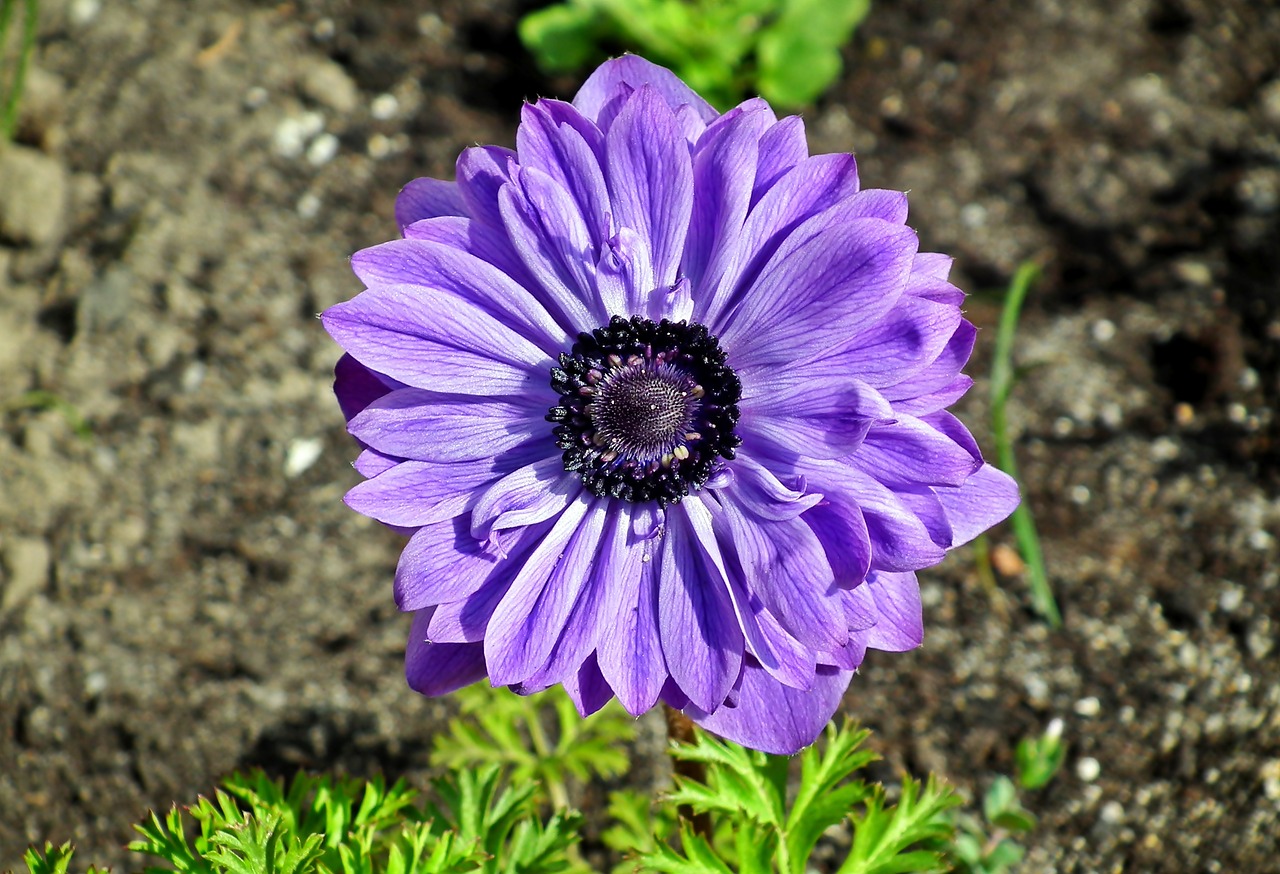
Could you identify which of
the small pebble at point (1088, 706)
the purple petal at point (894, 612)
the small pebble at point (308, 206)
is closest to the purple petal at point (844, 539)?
the purple petal at point (894, 612)

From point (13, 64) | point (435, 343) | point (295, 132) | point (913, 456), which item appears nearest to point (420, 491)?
point (435, 343)

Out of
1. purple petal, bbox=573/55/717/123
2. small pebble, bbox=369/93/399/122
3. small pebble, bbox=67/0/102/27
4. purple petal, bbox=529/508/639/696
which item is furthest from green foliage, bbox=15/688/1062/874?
small pebble, bbox=67/0/102/27

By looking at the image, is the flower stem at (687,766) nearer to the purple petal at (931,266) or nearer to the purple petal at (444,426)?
the purple petal at (444,426)

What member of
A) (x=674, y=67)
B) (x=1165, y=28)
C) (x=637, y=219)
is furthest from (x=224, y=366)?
(x=1165, y=28)

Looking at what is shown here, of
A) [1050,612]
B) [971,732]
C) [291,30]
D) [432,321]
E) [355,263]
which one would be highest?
[291,30]

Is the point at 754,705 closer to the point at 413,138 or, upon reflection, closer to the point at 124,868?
the point at 124,868

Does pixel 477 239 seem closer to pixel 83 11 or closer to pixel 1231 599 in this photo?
pixel 1231 599
